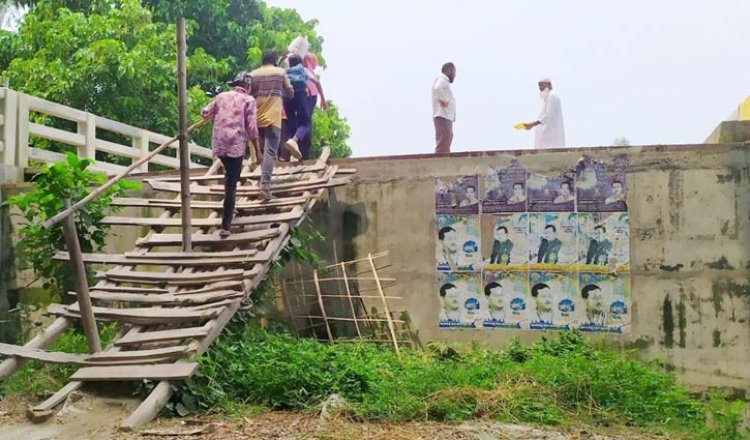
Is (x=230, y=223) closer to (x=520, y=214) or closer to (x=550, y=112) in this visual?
(x=520, y=214)

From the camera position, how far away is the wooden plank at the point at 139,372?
15.7 feet

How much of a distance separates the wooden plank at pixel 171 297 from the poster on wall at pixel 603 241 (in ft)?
10.6

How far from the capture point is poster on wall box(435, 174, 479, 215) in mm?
7082

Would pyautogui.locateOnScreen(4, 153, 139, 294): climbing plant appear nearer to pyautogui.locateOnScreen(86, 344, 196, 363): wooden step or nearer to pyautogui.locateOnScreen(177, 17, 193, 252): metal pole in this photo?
pyautogui.locateOnScreen(177, 17, 193, 252): metal pole

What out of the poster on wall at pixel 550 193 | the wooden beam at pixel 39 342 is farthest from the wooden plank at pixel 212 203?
the poster on wall at pixel 550 193

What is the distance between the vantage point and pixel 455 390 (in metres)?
4.84

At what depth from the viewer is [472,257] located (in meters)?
7.01

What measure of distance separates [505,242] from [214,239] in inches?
109

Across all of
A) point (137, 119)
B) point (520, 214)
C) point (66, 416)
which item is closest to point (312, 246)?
point (520, 214)

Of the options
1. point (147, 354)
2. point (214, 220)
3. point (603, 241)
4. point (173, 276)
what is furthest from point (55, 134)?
point (603, 241)

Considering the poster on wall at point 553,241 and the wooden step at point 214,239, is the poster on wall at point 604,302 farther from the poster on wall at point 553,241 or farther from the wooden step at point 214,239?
the wooden step at point 214,239

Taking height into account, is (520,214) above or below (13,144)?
below

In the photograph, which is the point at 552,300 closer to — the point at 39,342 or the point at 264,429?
the point at 264,429

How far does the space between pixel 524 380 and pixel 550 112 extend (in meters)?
4.54
